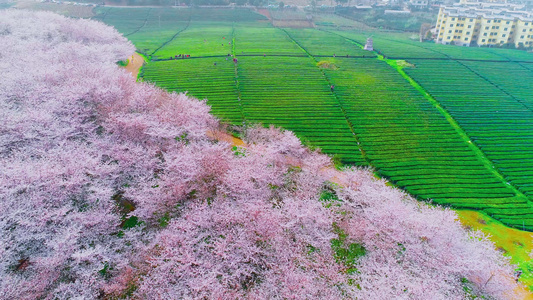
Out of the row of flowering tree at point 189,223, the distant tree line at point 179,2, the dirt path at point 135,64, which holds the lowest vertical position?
the row of flowering tree at point 189,223

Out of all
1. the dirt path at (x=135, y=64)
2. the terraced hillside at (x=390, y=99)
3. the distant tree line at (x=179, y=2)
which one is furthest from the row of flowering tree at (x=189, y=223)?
the distant tree line at (x=179, y=2)

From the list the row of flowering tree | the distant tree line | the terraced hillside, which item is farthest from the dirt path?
the distant tree line

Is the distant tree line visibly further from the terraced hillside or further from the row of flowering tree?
the row of flowering tree

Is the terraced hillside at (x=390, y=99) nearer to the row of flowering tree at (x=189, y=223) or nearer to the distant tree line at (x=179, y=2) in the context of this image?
the row of flowering tree at (x=189, y=223)

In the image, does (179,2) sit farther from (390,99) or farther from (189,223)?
→ (189,223)

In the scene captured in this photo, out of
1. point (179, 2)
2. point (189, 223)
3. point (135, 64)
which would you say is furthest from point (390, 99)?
point (179, 2)

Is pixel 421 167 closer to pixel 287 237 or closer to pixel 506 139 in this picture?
pixel 506 139
